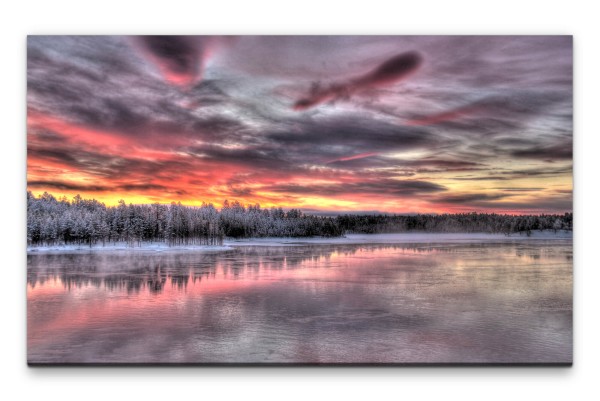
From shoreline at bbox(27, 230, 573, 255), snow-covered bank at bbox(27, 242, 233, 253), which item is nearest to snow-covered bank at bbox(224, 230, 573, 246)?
shoreline at bbox(27, 230, 573, 255)

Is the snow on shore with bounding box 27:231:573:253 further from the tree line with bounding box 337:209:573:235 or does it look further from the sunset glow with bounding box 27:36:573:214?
the sunset glow with bounding box 27:36:573:214

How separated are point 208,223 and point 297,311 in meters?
1.26

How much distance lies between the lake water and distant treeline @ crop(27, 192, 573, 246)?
6.6 inches

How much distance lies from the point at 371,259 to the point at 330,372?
5.04 ft

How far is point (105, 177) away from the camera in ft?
14.8

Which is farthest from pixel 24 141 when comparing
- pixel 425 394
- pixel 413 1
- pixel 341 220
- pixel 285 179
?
pixel 425 394

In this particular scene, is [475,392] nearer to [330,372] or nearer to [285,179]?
[330,372]

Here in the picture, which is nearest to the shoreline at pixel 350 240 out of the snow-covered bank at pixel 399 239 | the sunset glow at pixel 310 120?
the snow-covered bank at pixel 399 239

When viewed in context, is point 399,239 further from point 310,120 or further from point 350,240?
point 310,120

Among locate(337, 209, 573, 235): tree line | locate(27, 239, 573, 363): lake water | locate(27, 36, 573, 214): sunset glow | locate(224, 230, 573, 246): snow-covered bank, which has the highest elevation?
locate(27, 36, 573, 214): sunset glow

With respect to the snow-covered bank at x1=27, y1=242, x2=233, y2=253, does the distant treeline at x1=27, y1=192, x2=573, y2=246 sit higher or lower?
higher

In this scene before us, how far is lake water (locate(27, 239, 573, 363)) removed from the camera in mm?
3992

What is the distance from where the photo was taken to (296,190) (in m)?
4.68

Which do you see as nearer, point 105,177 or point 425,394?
point 425,394
